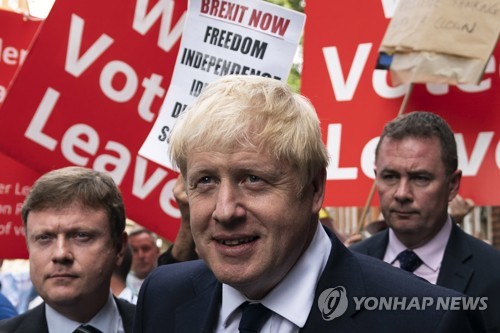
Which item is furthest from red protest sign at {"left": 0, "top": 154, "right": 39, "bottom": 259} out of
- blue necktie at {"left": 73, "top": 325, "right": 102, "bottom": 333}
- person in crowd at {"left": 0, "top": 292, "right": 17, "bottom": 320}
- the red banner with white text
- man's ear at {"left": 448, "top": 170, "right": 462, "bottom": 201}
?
man's ear at {"left": 448, "top": 170, "right": 462, "bottom": 201}

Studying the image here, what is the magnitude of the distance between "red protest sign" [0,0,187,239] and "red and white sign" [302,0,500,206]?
0.94 m

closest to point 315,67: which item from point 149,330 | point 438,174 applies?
point 438,174

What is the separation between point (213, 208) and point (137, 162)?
3160 mm

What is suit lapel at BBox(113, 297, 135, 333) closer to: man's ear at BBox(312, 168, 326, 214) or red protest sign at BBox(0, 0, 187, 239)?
man's ear at BBox(312, 168, 326, 214)

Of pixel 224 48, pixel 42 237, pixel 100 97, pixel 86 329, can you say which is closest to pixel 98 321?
pixel 86 329

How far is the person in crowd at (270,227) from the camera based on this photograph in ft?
8.89

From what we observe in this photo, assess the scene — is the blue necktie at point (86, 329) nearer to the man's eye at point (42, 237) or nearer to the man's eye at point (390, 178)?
the man's eye at point (42, 237)

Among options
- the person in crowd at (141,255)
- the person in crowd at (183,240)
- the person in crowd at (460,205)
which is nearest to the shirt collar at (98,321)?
the person in crowd at (183,240)

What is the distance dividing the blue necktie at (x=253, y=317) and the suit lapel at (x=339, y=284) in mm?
111

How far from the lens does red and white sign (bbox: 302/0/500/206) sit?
570 centimetres

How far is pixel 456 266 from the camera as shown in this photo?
4496 mm

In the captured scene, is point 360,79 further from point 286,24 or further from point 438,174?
point 438,174

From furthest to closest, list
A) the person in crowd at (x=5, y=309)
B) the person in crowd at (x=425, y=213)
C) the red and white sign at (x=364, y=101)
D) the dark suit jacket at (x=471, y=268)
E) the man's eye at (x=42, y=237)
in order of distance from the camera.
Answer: the red and white sign at (x=364, y=101) < the person in crowd at (x=5, y=309) < the person in crowd at (x=425, y=213) < the dark suit jacket at (x=471, y=268) < the man's eye at (x=42, y=237)

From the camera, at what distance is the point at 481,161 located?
18.7 ft
